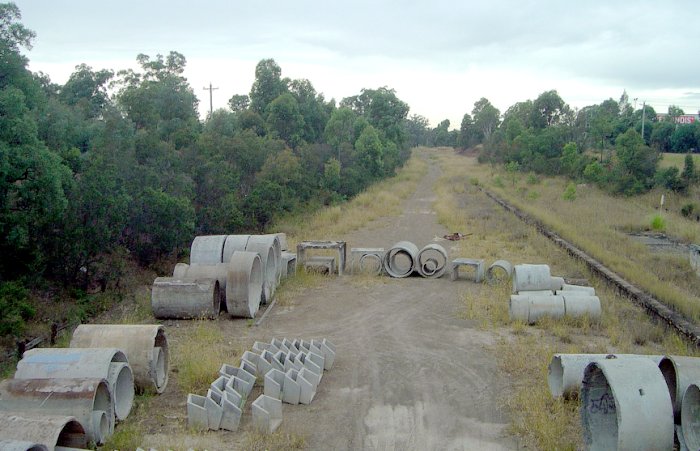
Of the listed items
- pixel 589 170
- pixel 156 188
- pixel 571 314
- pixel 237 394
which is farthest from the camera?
pixel 589 170

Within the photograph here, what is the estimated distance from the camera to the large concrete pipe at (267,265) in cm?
1343

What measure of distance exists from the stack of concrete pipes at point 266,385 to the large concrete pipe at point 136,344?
2.96 ft

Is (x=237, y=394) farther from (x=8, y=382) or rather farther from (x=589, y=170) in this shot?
(x=589, y=170)

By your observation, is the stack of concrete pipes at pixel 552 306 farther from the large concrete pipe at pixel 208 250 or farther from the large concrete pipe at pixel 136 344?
the large concrete pipe at pixel 136 344

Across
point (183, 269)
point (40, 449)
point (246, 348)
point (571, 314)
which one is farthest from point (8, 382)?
point (571, 314)


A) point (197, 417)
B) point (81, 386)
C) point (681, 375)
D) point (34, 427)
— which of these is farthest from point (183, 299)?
point (681, 375)

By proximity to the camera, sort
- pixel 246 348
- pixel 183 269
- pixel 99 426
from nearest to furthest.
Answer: pixel 99 426
pixel 246 348
pixel 183 269

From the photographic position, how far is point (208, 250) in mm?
13930

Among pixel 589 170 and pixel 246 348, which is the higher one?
pixel 589 170

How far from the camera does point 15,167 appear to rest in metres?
10.9

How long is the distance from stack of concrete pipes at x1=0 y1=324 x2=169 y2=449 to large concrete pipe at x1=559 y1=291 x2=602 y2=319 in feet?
24.8

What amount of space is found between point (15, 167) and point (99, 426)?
6.02 meters

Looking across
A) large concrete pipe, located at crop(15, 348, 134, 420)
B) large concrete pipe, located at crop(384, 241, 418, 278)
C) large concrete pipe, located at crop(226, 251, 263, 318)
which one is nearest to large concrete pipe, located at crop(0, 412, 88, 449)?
large concrete pipe, located at crop(15, 348, 134, 420)

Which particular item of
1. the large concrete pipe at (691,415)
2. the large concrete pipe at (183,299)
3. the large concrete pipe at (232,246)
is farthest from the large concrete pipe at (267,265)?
the large concrete pipe at (691,415)
